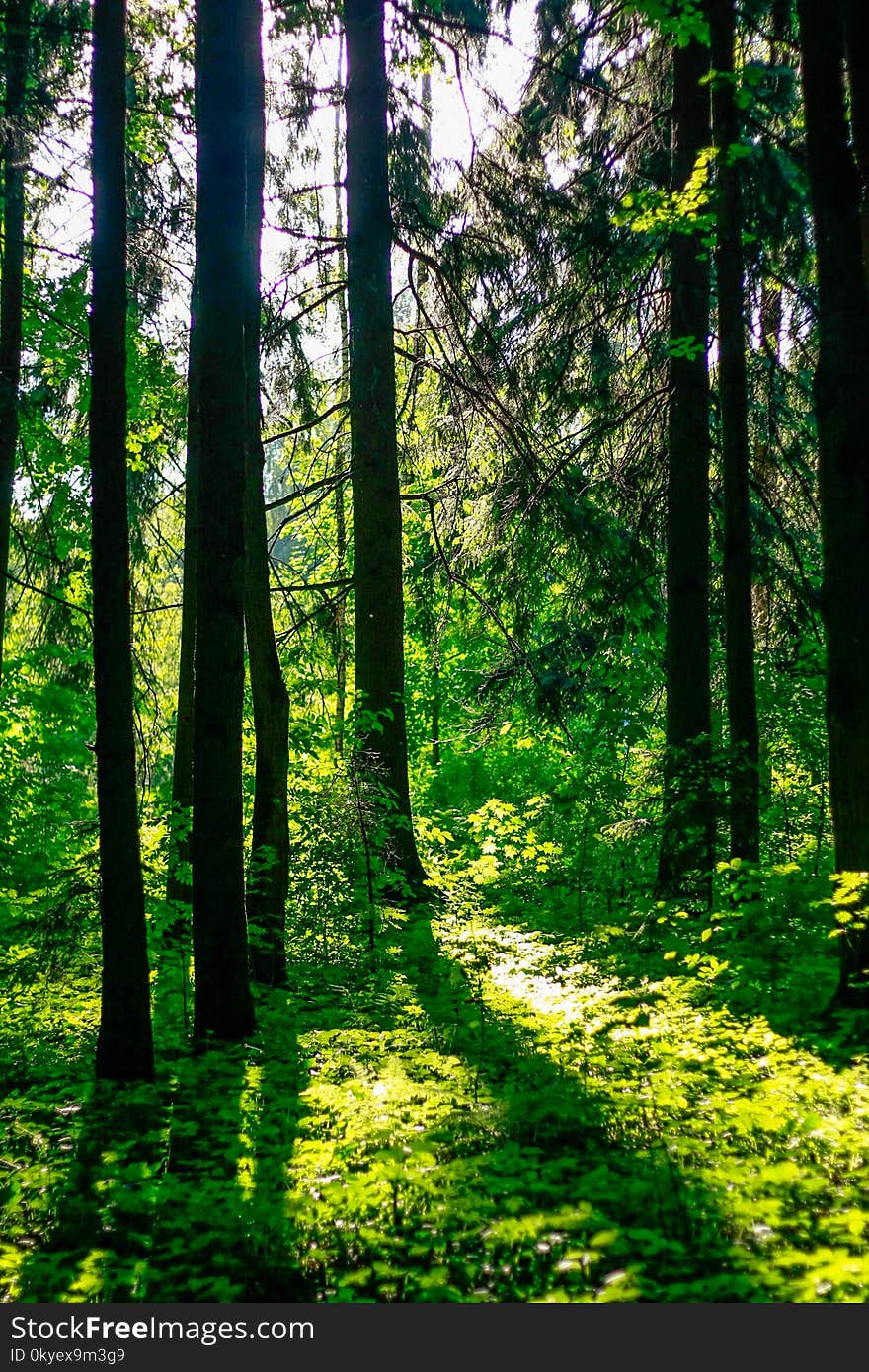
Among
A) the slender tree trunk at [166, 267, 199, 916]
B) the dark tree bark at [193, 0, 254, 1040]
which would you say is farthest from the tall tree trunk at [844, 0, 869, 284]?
the slender tree trunk at [166, 267, 199, 916]

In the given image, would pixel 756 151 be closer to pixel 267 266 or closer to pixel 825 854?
pixel 267 266

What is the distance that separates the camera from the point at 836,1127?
425cm

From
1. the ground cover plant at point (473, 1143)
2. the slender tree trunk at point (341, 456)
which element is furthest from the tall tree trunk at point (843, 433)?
the slender tree trunk at point (341, 456)

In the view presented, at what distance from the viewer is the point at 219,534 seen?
591 centimetres

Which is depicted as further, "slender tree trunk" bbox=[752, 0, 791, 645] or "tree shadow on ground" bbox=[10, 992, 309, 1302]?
"slender tree trunk" bbox=[752, 0, 791, 645]

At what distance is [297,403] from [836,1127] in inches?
361

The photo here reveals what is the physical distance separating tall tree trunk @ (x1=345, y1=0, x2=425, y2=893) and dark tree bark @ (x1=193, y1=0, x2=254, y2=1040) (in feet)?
13.1

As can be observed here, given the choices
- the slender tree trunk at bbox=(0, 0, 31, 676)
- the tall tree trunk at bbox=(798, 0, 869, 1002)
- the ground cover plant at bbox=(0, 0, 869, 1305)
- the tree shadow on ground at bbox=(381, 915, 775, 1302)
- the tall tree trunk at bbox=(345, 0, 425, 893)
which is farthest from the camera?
the tall tree trunk at bbox=(345, 0, 425, 893)

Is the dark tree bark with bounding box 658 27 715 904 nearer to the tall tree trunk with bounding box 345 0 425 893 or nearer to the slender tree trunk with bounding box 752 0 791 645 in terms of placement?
the slender tree trunk with bounding box 752 0 791 645

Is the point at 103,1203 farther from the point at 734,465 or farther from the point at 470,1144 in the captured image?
the point at 734,465

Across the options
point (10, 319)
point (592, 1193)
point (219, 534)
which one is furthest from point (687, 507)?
point (592, 1193)

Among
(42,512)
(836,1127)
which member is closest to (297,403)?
(42,512)

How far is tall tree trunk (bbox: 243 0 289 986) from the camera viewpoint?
7.50m

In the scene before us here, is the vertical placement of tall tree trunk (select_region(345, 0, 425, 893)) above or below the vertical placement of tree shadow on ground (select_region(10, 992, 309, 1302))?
above
